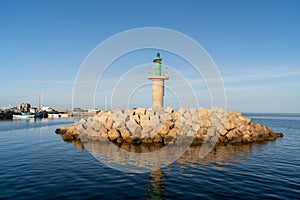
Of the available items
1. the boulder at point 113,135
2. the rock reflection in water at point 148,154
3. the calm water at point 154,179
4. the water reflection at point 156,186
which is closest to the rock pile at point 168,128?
the boulder at point 113,135

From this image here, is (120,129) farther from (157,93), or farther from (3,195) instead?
(3,195)

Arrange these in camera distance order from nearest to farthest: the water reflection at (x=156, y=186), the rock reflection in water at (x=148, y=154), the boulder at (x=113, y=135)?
the water reflection at (x=156, y=186) < the rock reflection in water at (x=148, y=154) < the boulder at (x=113, y=135)

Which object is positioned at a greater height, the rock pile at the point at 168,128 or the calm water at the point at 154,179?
the rock pile at the point at 168,128

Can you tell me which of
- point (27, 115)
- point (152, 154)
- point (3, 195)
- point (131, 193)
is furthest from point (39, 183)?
point (27, 115)

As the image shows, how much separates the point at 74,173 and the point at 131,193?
4.31 m

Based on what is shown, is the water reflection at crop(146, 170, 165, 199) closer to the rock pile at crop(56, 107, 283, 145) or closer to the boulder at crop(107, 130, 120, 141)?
the rock pile at crop(56, 107, 283, 145)

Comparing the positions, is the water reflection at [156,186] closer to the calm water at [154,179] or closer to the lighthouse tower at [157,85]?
the calm water at [154,179]

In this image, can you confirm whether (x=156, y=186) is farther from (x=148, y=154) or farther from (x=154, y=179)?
(x=148, y=154)

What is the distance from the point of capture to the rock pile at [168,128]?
22.9 meters

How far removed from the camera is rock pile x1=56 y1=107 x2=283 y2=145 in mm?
22891

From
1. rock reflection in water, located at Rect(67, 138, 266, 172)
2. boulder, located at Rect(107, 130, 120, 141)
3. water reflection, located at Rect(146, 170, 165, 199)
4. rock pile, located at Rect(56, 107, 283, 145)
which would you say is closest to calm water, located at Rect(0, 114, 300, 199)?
water reflection, located at Rect(146, 170, 165, 199)

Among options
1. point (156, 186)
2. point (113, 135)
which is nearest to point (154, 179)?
point (156, 186)

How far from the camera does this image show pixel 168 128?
23719 mm

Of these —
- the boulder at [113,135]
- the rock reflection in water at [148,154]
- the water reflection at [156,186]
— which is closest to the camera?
the water reflection at [156,186]
